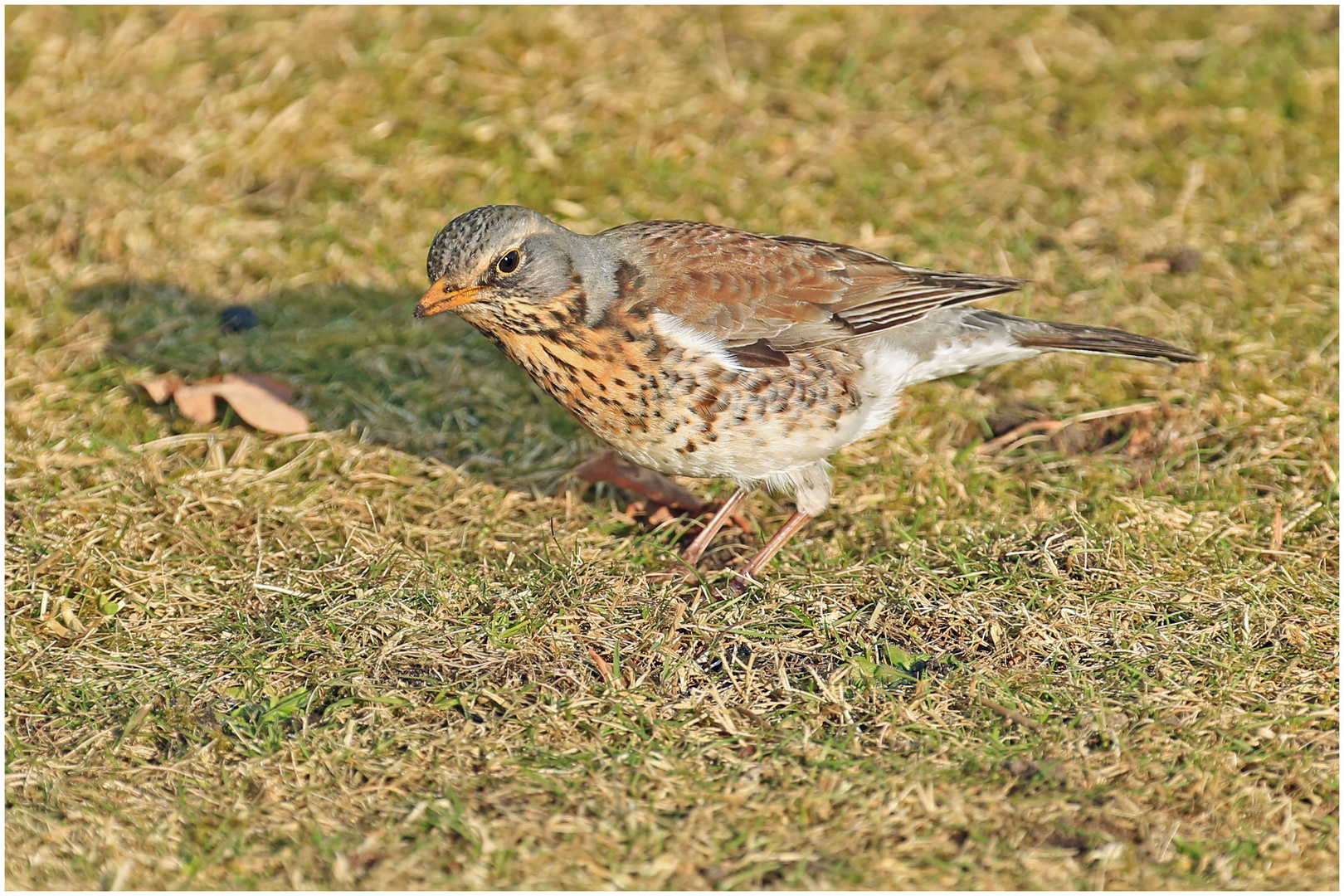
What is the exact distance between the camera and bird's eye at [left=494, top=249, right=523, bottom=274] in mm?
5094

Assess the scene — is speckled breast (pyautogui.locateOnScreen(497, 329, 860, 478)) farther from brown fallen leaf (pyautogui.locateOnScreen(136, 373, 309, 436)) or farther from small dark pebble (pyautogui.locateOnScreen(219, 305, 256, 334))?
small dark pebble (pyautogui.locateOnScreen(219, 305, 256, 334))

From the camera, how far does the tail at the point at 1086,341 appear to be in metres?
5.73

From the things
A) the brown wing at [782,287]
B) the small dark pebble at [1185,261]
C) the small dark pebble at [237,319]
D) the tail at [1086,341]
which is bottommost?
the small dark pebble at [1185,261]

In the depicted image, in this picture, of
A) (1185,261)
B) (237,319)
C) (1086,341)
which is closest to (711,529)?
(1086,341)

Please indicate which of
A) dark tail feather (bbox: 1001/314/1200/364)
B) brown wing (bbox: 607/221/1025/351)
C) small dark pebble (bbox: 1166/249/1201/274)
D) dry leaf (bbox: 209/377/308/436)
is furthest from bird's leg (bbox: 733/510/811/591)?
small dark pebble (bbox: 1166/249/1201/274)

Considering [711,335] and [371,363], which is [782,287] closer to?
[711,335]

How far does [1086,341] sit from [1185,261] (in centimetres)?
197

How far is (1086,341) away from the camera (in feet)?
18.8

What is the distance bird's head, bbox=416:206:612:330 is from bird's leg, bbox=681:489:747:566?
46.5 inches

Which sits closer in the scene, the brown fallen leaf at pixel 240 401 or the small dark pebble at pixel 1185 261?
the brown fallen leaf at pixel 240 401

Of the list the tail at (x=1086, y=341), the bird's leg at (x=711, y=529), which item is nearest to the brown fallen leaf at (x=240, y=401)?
the bird's leg at (x=711, y=529)

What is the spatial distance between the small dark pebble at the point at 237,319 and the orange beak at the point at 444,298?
2.31 meters

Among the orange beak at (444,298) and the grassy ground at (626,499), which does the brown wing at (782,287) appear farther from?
the grassy ground at (626,499)

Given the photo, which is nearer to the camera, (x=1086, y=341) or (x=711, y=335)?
(x=711, y=335)
